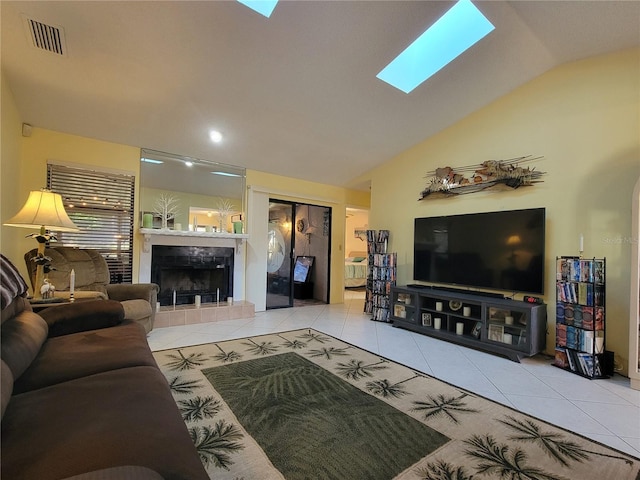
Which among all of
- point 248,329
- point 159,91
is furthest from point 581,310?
→ point 159,91

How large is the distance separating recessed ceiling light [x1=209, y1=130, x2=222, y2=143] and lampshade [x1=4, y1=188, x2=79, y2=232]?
1891 mm

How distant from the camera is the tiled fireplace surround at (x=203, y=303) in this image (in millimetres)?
3932

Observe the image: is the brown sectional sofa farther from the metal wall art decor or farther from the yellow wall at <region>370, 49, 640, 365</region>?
the metal wall art decor

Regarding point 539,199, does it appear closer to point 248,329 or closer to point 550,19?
point 550,19

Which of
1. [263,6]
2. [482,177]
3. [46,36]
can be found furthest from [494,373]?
[46,36]

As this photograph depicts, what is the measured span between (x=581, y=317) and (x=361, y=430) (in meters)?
2.33

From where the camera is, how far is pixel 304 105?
11.3ft

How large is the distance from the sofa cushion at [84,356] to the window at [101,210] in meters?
→ 2.25

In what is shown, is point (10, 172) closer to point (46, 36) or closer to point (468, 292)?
point (46, 36)

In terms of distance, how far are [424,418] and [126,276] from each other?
12.5 ft

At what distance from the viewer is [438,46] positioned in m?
2.99

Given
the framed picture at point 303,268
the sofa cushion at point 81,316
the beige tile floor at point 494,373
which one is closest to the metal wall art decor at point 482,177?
the beige tile floor at point 494,373

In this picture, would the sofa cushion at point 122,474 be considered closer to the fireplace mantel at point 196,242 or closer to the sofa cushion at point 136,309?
the sofa cushion at point 136,309

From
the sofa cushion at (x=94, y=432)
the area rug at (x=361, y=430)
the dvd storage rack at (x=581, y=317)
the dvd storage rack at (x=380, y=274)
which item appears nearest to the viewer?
the sofa cushion at (x=94, y=432)
